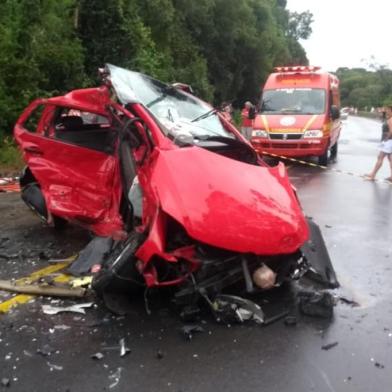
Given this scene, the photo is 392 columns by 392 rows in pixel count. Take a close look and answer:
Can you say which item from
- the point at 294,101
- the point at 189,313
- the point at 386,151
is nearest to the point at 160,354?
the point at 189,313

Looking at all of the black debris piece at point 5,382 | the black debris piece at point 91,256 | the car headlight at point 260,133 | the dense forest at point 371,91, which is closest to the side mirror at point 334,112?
the car headlight at point 260,133

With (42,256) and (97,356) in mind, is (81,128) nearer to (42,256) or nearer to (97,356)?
(42,256)

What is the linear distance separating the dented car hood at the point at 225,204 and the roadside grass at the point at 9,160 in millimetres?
8226

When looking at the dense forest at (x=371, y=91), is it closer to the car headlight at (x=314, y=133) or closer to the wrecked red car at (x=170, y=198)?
the car headlight at (x=314, y=133)

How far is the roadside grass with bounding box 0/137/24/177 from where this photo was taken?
12047 millimetres

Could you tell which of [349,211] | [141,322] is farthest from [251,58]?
[141,322]

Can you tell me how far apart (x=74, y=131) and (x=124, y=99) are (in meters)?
1.84

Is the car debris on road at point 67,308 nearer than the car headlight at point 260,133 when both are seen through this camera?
Yes

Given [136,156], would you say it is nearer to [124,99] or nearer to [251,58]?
[124,99]

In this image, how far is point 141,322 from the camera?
4.38m

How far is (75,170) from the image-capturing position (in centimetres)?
616

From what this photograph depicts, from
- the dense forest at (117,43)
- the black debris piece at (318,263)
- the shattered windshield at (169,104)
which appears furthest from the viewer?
the dense forest at (117,43)

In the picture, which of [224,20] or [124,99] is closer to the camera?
[124,99]

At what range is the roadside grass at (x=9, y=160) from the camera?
12.0m
